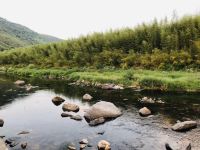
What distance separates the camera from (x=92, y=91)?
1082 inches

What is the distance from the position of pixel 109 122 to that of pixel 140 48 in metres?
20.5

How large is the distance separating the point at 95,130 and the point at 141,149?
3653mm

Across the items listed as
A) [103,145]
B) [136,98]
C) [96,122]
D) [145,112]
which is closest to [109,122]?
[96,122]

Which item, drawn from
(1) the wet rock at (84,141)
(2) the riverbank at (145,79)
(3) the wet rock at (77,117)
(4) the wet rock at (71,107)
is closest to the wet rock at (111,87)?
(2) the riverbank at (145,79)

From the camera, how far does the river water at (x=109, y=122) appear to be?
47.2 ft

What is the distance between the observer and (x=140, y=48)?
36.8 metres

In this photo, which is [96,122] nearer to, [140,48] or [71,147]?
[71,147]

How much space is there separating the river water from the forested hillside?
312 inches

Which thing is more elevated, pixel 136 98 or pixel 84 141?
pixel 136 98

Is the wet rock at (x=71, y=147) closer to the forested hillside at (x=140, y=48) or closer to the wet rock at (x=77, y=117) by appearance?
the wet rock at (x=77, y=117)

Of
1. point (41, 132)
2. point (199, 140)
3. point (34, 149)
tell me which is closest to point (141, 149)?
point (199, 140)

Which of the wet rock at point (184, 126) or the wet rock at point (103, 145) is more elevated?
the wet rock at point (184, 126)

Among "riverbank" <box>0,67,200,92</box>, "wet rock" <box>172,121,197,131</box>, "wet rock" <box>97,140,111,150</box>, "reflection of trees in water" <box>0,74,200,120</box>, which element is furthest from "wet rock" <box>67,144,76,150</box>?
"riverbank" <box>0,67,200,92</box>

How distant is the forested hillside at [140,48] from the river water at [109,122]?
7.93 m
